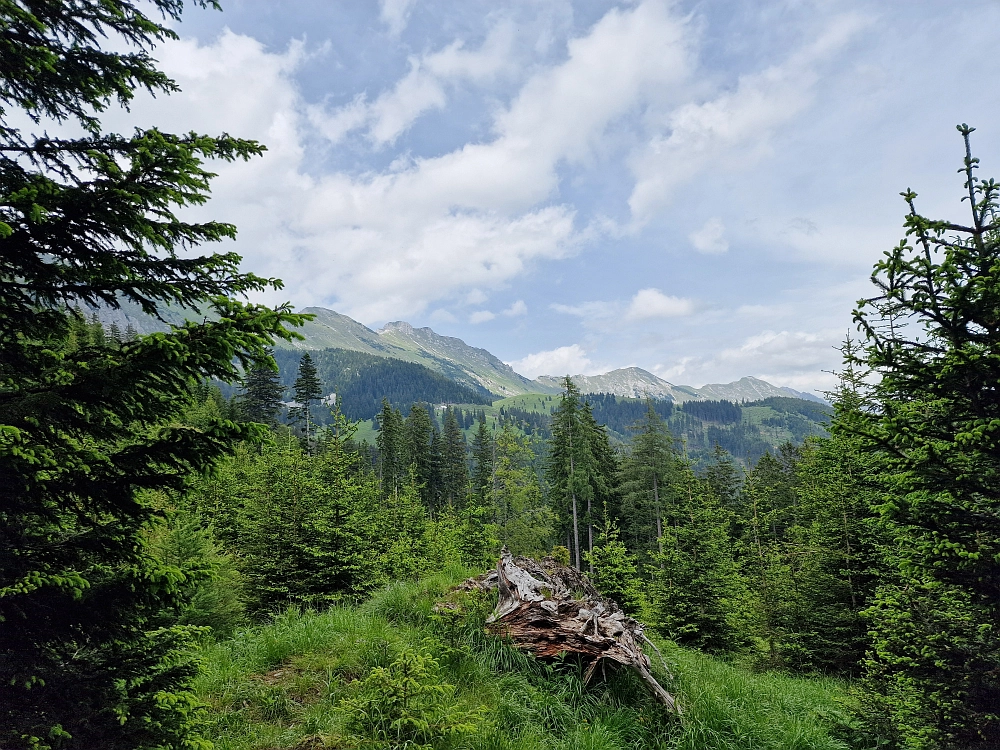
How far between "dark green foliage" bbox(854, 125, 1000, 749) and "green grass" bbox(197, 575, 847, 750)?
249cm

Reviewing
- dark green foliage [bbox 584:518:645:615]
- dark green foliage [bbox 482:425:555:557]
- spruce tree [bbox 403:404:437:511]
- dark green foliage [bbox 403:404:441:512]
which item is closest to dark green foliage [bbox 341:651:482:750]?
dark green foliage [bbox 584:518:645:615]

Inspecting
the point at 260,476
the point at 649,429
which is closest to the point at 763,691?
the point at 260,476

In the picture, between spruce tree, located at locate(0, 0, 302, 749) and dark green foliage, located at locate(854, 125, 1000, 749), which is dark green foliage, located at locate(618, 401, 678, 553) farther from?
spruce tree, located at locate(0, 0, 302, 749)

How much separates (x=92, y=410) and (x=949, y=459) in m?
8.98

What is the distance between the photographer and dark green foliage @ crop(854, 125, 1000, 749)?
17.7ft

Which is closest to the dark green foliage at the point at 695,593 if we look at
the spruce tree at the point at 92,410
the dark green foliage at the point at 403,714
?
the dark green foliage at the point at 403,714

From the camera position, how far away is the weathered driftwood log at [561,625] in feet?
24.4

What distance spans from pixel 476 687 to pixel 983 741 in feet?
20.2

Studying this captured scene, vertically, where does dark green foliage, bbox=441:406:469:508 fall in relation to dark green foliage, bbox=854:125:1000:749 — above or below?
below

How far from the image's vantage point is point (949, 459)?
5676 millimetres

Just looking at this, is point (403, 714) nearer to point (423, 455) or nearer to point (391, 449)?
point (391, 449)

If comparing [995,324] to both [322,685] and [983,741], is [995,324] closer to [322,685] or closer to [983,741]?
[983,741]

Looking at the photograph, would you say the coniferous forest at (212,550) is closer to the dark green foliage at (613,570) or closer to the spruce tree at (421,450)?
the dark green foliage at (613,570)

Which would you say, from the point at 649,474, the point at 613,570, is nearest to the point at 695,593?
the point at 613,570
